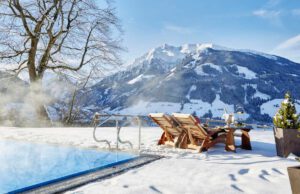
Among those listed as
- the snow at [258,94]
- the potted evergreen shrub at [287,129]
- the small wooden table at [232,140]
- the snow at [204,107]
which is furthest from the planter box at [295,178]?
the snow at [258,94]

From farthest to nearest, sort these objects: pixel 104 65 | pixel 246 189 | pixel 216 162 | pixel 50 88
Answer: pixel 50 88 < pixel 104 65 < pixel 216 162 < pixel 246 189

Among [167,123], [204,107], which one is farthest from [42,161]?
[204,107]

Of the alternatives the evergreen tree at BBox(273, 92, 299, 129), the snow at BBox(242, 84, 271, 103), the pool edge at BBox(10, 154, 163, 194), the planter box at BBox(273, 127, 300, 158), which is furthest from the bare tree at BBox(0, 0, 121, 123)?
the snow at BBox(242, 84, 271, 103)

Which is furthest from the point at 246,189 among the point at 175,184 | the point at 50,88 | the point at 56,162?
the point at 50,88

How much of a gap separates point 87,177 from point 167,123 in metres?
3.23

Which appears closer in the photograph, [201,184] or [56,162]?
[201,184]

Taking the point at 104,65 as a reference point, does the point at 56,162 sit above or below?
below

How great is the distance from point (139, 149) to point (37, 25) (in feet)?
38.1

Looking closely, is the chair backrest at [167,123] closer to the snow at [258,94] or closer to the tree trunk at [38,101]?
the tree trunk at [38,101]

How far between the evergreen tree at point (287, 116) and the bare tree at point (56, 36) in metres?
12.3

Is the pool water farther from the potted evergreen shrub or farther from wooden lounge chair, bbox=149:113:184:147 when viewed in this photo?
the potted evergreen shrub

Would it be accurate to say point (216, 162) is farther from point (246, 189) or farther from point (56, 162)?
point (56, 162)

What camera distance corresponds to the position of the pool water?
5.42 m

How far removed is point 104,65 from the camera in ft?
58.7
